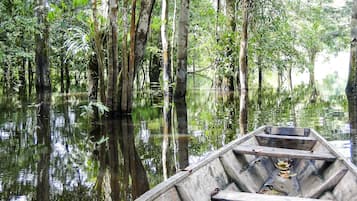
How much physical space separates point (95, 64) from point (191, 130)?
5639 mm

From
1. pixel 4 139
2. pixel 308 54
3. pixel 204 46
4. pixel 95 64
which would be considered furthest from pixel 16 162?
pixel 308 54

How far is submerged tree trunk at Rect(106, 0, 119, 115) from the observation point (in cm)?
983

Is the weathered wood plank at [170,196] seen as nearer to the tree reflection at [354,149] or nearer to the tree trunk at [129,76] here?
the tree reflection at [354,149]

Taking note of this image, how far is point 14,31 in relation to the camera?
46.6 ft

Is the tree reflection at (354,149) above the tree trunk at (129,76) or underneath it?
underneath

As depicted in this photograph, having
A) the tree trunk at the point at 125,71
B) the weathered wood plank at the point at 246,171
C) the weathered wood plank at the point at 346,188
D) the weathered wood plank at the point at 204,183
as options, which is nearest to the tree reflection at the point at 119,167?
the weathered wood plank at the point at 204,183

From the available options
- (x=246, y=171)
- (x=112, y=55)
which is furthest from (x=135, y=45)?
(x=246, y=171)

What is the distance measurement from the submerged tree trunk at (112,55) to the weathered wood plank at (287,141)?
187 inches

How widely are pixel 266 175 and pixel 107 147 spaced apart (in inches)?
115

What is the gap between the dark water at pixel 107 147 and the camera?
15.5ft

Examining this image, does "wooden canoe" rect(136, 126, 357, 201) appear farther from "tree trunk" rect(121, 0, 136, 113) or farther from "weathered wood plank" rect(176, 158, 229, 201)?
"tree trunk" rect(121, 0, 136, 113)

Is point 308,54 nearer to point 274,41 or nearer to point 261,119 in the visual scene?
point 274,41

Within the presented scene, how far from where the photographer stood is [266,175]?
5.12m

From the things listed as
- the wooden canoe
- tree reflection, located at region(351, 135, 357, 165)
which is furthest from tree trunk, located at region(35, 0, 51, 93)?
the wooden canoe
